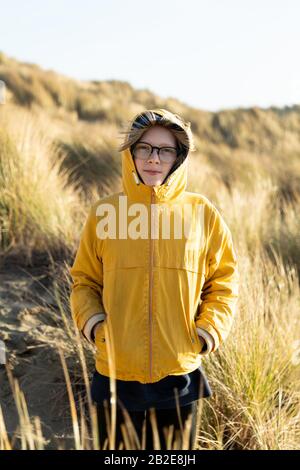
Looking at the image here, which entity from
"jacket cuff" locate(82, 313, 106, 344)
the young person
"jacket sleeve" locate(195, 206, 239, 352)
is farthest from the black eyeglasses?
"jacket cuff" locate(82, 313, 106, 344)

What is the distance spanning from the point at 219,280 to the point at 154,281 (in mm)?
303

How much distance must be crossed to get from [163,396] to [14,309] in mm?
2297

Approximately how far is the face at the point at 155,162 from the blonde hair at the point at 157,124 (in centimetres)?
2

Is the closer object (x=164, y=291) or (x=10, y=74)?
(x=164, y=291)

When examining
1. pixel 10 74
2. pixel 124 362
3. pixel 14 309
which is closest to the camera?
pixel 124 362

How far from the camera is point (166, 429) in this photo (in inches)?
95.2

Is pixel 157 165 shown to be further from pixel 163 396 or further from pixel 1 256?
pixel 1 256

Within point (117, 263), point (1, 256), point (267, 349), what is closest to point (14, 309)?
point (1, 256)

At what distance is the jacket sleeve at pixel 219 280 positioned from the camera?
2467 millimetres

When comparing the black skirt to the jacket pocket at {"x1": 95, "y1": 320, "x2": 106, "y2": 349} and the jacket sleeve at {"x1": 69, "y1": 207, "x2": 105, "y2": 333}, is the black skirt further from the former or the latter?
the jacket sleeve at {"x1": 69, "y1": 207, "x2": 105, "y2": 333}

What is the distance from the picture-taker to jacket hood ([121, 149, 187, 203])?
245 centimetres

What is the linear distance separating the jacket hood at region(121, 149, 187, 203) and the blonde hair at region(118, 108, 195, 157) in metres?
0.05

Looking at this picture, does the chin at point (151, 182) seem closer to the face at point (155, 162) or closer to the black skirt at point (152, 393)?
the face at point (155, 162)

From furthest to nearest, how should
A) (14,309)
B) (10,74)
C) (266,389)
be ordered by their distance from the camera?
(10,74) → (14,309) → (266,389)
